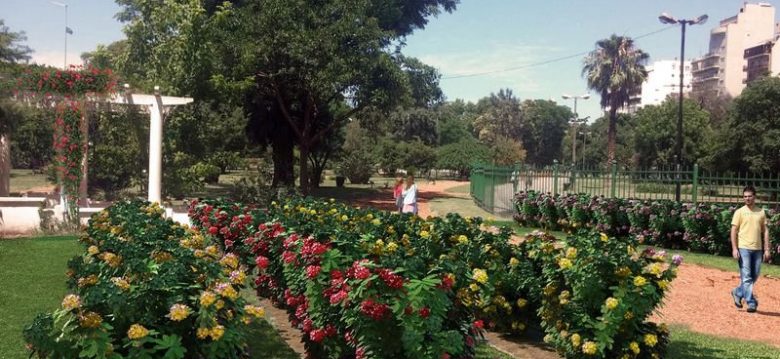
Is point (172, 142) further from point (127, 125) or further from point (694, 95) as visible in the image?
point (694, 95)

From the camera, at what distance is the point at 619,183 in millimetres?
18125

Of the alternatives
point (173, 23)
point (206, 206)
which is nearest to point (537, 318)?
point (206, 206)

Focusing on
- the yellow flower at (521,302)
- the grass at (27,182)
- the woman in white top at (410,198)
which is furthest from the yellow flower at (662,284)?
the grass at (27,182)

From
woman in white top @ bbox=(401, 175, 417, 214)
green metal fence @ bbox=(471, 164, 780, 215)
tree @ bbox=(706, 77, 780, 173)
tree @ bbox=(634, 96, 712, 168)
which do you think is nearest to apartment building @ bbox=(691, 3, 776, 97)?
tree @ bbox=(634, 96, 712, 168)

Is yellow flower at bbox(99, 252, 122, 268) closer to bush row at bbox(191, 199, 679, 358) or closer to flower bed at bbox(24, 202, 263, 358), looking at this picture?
flower bed at bbox(24, 202, 263, 358)

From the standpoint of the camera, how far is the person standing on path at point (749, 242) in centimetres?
829

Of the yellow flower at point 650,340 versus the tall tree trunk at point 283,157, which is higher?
the tall tree trunk at point 283,157

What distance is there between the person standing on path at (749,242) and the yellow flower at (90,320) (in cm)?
760

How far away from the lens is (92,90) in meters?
15.1

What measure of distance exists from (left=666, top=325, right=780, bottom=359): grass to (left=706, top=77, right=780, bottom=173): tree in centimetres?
3338

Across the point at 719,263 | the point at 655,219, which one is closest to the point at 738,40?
the point at 655,219

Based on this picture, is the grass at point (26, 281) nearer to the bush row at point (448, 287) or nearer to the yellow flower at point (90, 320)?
the bush row at point (448, 287)

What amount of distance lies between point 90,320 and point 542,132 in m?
103

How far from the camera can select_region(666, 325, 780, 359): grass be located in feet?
20.3
